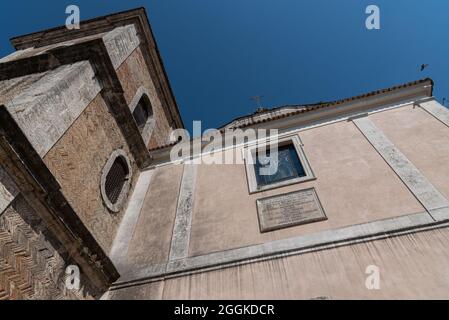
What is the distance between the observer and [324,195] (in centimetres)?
631

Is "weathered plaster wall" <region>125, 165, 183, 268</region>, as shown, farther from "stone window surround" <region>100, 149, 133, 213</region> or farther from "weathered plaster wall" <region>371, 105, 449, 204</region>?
"weathered plaster wall" <region>371, 105, 449, 204</region>

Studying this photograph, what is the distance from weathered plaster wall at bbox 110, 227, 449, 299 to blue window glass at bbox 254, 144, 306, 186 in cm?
239

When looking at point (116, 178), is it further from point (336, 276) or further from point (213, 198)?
point (336, 276)

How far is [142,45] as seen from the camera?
11.6 m

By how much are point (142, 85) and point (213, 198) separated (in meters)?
5.68

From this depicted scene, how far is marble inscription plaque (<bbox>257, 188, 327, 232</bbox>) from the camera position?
595cm

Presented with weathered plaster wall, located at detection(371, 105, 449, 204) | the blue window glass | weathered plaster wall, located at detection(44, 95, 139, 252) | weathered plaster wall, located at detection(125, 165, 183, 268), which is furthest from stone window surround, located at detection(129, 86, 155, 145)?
weathered plaster wall, located at detection(371, 105, 449, 204)

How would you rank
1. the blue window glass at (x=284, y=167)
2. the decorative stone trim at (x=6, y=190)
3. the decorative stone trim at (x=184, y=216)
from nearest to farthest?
the decorative stone trim at (x=6, y=190)
the decorative stone trim at (x=184, y=216)
the blue window glass at (x=284, y=167)

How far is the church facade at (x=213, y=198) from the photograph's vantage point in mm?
4551

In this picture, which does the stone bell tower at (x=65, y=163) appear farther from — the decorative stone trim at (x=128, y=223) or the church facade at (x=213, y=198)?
the decorative stone trim at (x=128, y=223)

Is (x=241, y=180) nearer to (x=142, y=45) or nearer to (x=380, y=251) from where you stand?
(x=380, y=251)

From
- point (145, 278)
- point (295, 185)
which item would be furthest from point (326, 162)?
point (145, 278)

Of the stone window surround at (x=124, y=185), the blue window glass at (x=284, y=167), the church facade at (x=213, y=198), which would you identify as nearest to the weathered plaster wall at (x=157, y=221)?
the church facade at (x=213, y=198)

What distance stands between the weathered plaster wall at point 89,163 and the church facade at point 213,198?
0.12 ft
